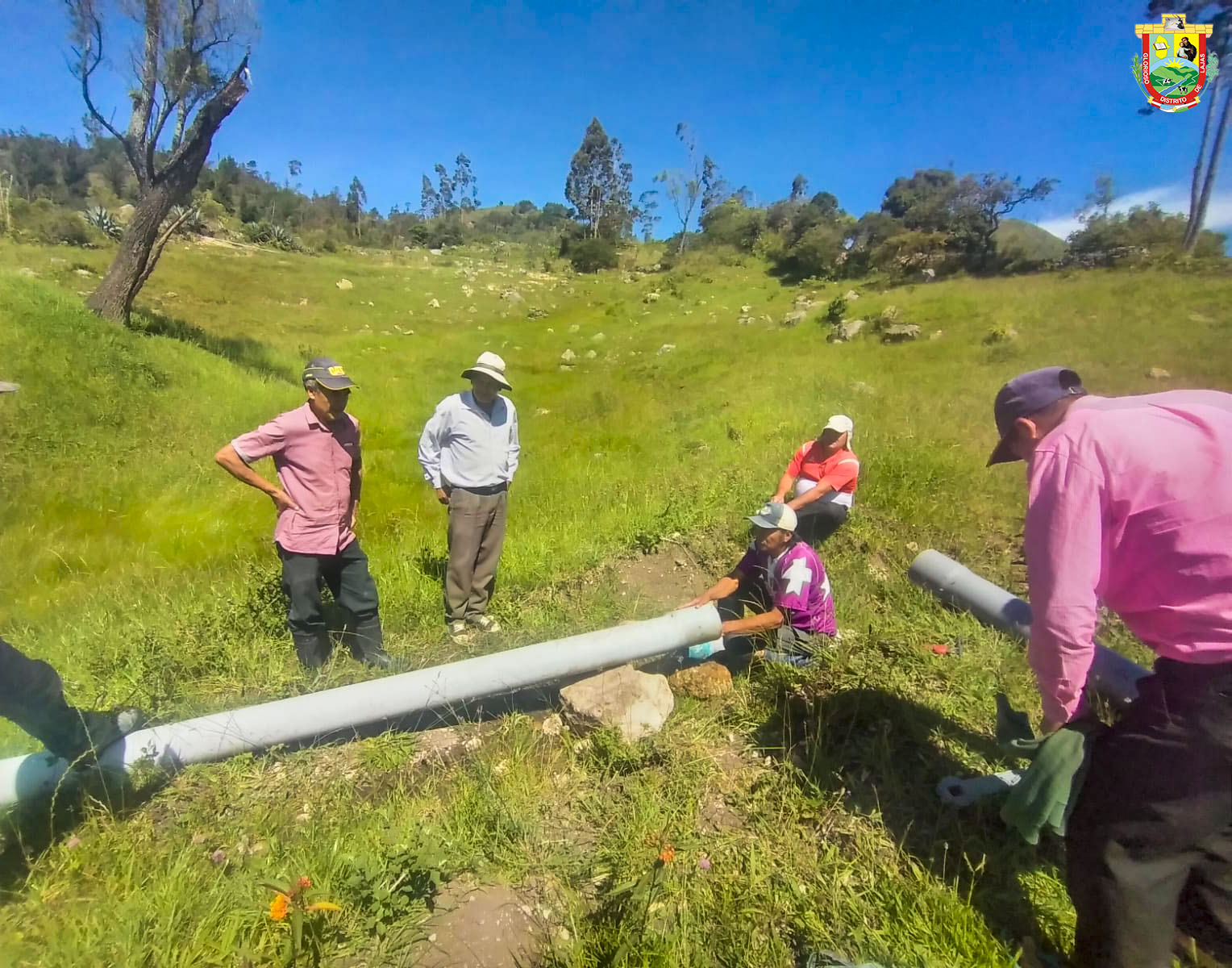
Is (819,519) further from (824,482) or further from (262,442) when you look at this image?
(262,442)

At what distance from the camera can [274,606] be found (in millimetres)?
3963

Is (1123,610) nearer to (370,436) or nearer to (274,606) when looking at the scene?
(274,606)

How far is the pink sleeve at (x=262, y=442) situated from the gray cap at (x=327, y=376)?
0.24 meters

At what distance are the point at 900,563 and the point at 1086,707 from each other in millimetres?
Result: 3346

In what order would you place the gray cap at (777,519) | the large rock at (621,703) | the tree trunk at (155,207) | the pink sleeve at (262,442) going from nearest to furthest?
the large rock at (621,703) → the pink sleeve at (262,442) → the gray cap at (777,519) → the tree trunk at (155,207)

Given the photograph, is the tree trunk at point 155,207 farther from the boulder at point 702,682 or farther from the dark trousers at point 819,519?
the boulder at point 702,682

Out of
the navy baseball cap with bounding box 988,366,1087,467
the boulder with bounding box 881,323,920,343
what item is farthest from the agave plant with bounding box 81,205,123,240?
the navy baseball cap with bounding box 988,366,1087,467

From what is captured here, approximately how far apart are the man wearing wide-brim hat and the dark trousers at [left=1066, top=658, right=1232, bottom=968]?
10.2ft

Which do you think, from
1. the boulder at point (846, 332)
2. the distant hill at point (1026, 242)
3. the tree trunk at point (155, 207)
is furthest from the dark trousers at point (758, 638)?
the distant hill at point (1026, 242)

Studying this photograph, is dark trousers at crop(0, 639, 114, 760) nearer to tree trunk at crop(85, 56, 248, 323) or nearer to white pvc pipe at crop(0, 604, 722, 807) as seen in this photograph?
white pvc pipe at crop(0, 604, 722, 807)

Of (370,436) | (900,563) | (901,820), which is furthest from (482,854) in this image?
(370,436)

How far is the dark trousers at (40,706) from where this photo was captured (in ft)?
7.02

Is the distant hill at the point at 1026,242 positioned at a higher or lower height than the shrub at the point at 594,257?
lower

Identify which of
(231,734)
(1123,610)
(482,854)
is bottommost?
(482,854)
